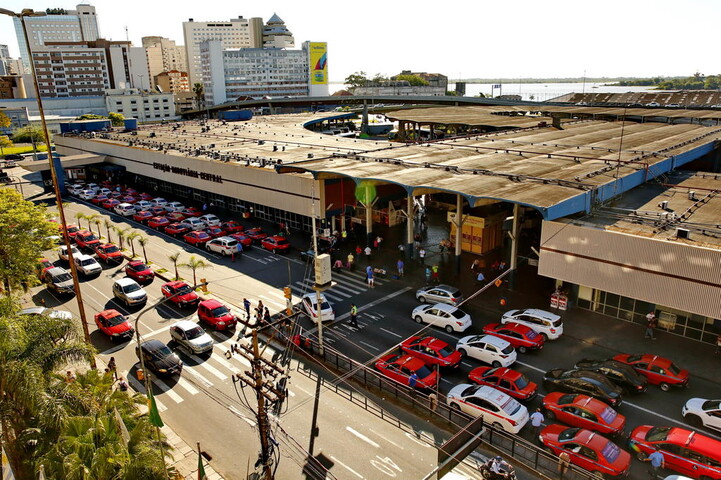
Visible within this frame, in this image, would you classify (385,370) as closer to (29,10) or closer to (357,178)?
(357,178)

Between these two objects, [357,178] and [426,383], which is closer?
Result: [426,383]

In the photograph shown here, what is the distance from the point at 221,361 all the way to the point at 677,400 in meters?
21.1

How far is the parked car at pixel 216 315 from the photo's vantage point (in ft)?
95.5

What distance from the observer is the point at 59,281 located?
3509cm

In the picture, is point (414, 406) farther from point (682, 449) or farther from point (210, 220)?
point (210, 220)

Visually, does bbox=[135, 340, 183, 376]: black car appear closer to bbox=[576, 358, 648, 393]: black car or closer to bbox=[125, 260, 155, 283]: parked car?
bbox=[125, 260, 155, 283]: parked car

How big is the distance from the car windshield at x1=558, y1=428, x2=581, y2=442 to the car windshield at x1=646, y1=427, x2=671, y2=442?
2.43 m

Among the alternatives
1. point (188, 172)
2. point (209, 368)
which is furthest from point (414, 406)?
point (188, 172)

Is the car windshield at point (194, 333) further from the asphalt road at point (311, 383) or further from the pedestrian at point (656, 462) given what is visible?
the pedestrian at point (656, 462)

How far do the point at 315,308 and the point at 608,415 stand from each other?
632 inches

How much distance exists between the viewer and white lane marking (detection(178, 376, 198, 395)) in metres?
23.7

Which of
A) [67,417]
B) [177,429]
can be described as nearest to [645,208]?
[177,429]

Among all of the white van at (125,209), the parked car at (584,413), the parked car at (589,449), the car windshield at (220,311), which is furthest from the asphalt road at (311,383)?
the white van at (125,209)

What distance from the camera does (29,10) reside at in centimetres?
1770
